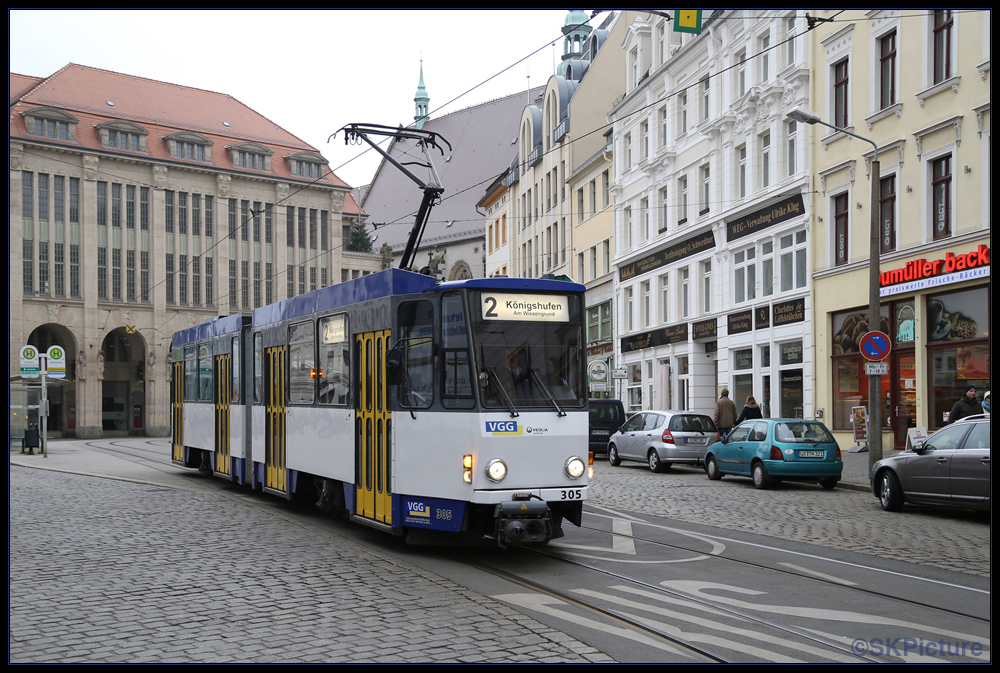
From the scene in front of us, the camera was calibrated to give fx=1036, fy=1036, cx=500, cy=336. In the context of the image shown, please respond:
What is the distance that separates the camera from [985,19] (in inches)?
898

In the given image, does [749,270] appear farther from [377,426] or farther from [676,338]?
[377,426]

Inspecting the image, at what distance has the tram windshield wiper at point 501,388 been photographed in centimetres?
1034

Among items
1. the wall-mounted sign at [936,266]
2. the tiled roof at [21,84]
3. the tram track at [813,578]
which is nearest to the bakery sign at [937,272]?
the wall-mounted sign at [936,266]

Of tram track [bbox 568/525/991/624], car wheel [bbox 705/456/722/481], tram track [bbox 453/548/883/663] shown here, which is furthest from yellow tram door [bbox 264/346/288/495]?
car wheel [bbox 705/456/722/481]

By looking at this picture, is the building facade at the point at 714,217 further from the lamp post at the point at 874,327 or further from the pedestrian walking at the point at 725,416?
the lamp post at the point at 874,327

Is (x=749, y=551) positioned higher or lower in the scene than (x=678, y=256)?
lower

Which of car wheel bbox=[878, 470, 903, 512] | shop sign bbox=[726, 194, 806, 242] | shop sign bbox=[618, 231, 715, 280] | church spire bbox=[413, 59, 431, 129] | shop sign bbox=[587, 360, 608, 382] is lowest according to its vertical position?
car wheel bbox=[878, 470, 903, 512]

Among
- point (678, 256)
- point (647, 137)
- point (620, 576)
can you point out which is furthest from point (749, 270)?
point (620, 576)

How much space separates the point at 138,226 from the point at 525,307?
61.9 metres

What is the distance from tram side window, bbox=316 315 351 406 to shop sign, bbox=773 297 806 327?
20411 mm

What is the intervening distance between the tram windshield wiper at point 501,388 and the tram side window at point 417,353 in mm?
628

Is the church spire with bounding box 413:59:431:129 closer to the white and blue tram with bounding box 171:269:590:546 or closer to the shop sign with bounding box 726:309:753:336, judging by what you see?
the shop sign with bounding box 726:309:753:336

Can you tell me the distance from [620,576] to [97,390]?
→ 62083 mm

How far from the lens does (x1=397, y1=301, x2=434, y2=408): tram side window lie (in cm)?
1070
